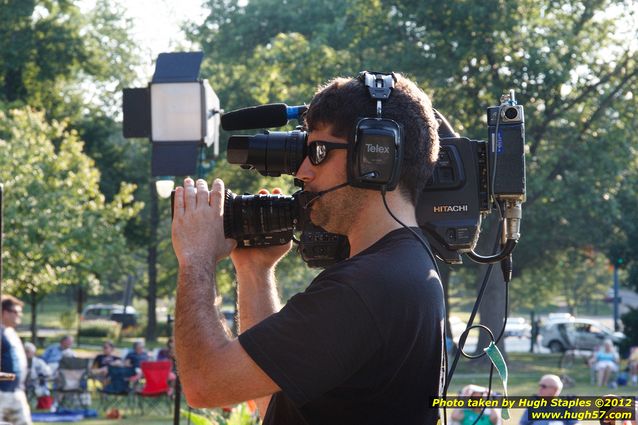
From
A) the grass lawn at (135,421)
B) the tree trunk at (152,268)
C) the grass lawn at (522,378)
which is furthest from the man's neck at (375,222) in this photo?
the tree trunk at (152,268)

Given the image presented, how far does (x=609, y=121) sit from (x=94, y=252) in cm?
1452

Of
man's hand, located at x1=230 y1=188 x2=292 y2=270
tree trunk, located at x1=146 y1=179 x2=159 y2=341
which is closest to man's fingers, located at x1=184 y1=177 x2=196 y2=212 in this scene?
man's hand, located at x1=230 y1=188 x2=292 y2=270

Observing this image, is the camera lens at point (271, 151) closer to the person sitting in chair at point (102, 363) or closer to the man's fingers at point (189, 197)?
the man's fingers at point (189, 197)

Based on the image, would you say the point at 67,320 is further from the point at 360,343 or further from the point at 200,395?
the point at 360,343

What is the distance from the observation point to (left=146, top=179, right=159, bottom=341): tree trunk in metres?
39.8

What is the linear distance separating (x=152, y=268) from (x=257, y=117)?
39.2m

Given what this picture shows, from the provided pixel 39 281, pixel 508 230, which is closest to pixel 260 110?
pixel 508 230

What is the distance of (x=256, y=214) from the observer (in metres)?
2.66

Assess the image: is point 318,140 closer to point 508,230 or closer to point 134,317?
point 508,230

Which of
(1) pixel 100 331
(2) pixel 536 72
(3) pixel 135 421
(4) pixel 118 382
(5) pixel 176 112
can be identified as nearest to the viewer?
(5) pixel 176 112

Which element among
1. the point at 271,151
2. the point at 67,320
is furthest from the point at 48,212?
the point at 271,151

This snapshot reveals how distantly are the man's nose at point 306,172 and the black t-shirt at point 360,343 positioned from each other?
303mm

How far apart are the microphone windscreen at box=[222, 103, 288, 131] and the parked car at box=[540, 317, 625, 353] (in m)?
35.6

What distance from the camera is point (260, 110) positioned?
9.99ft
